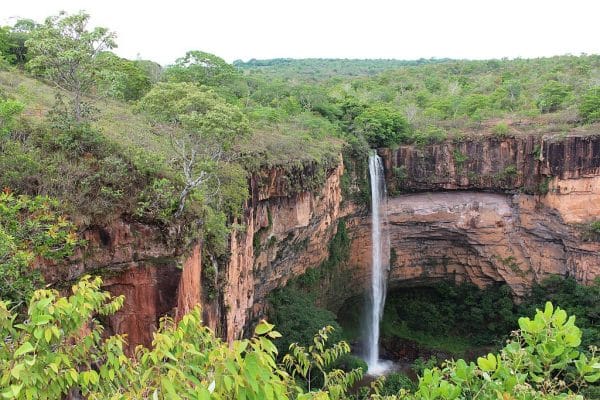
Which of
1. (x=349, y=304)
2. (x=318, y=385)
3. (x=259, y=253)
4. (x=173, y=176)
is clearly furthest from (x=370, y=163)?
(x=173, y=176)

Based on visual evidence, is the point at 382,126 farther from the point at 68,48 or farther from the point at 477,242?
the point at 68,48

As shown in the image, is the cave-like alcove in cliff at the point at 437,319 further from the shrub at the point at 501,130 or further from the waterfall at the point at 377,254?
the shrub at the point at 501,130

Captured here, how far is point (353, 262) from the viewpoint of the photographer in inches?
855

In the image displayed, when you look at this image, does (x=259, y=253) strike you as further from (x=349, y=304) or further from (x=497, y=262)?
(x=497, y=262)

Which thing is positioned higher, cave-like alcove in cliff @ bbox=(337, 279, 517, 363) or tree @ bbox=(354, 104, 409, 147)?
tree @ bbox=(354, 104, 409, 147)

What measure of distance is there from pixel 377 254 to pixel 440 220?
319 centimetres

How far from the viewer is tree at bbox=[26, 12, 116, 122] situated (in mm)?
8055

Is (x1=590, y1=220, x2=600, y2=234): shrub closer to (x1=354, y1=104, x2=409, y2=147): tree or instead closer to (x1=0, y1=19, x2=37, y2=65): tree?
(x1=354, y1=104, x2=409, y2=147): tree

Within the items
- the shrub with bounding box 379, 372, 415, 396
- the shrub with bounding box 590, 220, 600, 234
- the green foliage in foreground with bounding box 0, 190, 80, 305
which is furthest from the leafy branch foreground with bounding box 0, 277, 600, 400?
the shrub with bounding box 590, 220, 600, 234

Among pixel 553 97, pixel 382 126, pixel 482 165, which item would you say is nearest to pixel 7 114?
pixel 382 126

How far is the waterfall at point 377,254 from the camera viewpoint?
829 inches

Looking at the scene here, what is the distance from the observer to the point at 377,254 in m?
21.9

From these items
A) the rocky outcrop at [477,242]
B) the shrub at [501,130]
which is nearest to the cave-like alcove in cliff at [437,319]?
the rocky outcrop at [477,242]

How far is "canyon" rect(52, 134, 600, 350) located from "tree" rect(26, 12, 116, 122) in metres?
4.69
